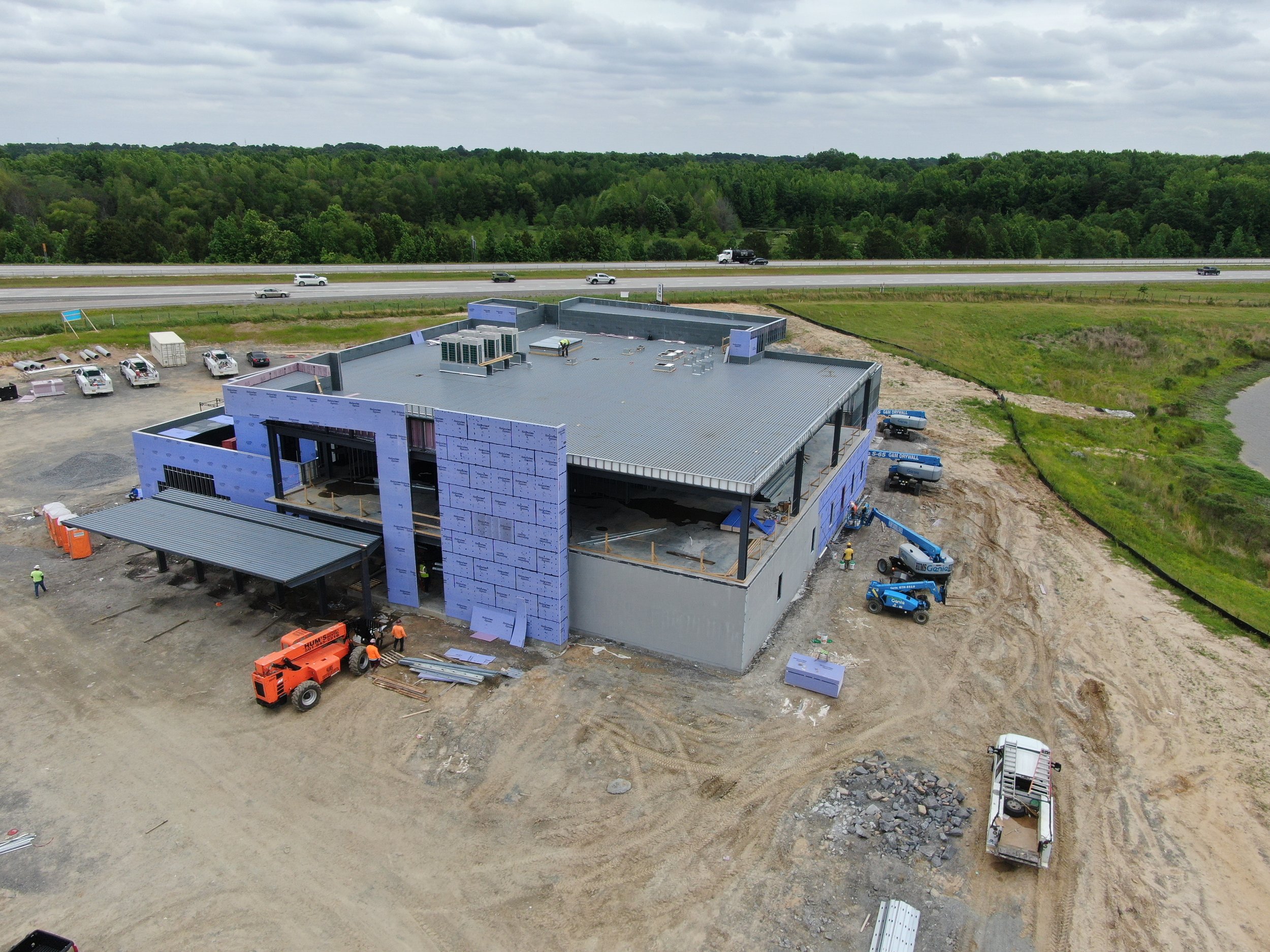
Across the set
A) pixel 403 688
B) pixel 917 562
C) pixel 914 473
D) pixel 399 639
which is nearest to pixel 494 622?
pixel 399 639

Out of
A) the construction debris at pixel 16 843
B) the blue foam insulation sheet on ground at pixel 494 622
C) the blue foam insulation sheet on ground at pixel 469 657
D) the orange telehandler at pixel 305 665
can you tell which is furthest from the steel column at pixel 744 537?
the construction debris at pixel 16 843

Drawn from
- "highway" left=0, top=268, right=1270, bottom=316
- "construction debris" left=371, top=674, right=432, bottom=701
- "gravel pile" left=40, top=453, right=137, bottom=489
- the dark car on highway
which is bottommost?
"construction debris" left=371, top=674, right=432, bottom=701

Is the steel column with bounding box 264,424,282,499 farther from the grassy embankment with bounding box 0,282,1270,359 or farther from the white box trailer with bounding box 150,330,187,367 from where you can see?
the grassy embankment with bounding box 0,282,1270,359

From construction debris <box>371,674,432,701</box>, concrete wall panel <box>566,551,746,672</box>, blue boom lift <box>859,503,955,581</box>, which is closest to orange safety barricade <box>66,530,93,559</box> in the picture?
construction debris <box>371,674,432,701</box>

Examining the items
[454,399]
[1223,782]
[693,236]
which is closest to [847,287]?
[693,236]

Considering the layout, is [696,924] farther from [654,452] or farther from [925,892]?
[654,452]

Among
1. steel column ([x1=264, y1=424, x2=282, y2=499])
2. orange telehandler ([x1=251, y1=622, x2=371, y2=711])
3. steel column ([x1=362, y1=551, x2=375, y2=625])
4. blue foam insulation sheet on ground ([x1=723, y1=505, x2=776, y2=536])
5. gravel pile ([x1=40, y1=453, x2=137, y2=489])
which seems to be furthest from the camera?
gravel pile ([x1=40, y1=453, x2=137, y2=489])
